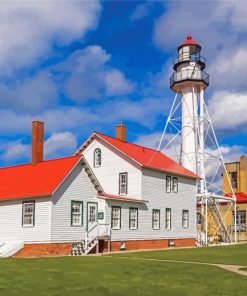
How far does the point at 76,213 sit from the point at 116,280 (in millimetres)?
16205

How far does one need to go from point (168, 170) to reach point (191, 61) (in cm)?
1299

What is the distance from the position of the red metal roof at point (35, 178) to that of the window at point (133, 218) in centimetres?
646

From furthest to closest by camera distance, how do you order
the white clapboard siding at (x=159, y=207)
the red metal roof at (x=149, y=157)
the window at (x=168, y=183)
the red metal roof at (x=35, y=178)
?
the window at (x=168, y=183) → the red metal roof at (x=149, y=157) → the white clapboard siding at (x=159, y=207) → the red metal roof at (x=35, y=178)

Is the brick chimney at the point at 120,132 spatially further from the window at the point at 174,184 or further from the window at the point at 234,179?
the window at the point at 234,179

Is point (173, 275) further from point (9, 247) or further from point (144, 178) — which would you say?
point (144, 178)

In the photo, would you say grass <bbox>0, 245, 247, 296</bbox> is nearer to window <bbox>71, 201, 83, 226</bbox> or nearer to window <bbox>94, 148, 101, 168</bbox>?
window <bbox>71, 201, 83, 226</bbox>

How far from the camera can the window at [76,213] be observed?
31325 mm

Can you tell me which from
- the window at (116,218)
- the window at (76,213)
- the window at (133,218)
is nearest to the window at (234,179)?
the window at (133,218)

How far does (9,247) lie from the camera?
3034cm

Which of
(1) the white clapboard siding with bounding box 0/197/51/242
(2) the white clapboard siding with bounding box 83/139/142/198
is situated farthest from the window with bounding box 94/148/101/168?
(1) the white clapboard siding with bounding box 0/197/51/242

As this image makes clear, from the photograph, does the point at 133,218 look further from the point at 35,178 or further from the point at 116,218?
the point at 35,178

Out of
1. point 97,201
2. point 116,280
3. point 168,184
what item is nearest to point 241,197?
point 168,184

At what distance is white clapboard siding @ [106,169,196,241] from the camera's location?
35406 millimetres

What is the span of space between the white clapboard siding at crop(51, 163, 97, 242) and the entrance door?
284 mm
